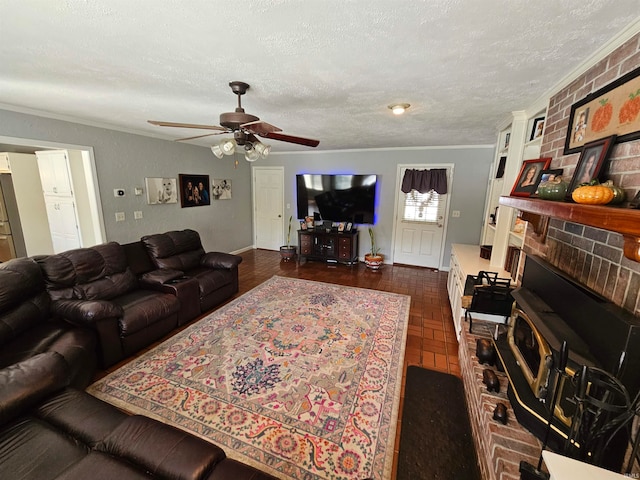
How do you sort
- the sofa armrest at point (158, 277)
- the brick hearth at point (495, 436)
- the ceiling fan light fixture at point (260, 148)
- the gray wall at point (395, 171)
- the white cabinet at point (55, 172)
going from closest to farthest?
1. the brick hearth at point (495, 436)
2. the ceiling fan light fixture at point (260, 148)
3. the sofa armrest at point (158, 277)
4. the white cabinet at point (55, 172)
5. the gray wall at point (395, 171)

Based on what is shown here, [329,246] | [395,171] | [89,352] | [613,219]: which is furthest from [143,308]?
[395,171]

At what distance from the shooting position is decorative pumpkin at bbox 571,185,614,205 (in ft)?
3.57

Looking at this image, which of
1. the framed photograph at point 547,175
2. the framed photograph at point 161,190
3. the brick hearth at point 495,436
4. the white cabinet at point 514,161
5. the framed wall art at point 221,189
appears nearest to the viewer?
the brick hearth at point 495,436

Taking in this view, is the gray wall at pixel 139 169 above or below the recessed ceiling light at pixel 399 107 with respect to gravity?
below

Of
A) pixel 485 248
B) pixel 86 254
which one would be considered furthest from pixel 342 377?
pixel 86 254

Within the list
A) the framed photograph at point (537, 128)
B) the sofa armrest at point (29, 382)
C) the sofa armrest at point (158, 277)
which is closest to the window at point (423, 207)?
the framed photograph at point (537, 128)

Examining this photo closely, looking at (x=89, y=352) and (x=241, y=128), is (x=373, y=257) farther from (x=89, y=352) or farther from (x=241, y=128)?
(x=89, y=352)

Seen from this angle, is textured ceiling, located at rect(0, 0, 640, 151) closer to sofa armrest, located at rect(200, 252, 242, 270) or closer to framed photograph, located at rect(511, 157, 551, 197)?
framed photograph, located at rect(511, 157, 551, 197)

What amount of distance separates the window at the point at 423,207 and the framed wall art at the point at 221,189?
3601mm

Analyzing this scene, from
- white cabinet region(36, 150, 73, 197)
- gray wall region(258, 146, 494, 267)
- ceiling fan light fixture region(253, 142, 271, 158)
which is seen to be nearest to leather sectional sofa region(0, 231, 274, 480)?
white cabinet region(36, 150, 73, 197)

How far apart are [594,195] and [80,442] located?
2562mm

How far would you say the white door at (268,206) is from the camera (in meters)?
5.91

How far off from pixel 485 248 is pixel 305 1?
313 cm

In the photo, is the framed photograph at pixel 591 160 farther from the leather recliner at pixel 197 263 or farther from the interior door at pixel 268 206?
the interior door at pixel 268 206
